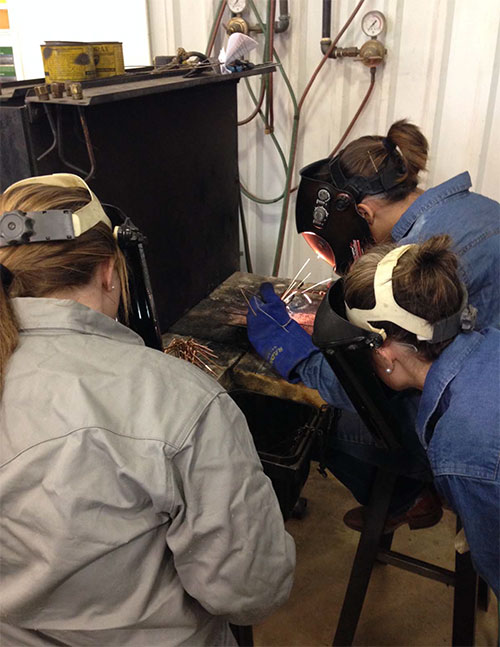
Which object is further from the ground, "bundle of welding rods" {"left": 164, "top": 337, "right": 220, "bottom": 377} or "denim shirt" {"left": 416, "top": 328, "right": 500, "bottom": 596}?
"denim shirt" {"left": 416, "top": 328, "right": 500, "bottom": 596}

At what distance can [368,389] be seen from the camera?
130cm

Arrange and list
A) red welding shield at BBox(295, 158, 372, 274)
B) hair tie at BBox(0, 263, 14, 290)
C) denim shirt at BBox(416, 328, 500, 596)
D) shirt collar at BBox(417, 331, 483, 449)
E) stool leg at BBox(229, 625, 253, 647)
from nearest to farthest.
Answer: hair tie at BBox(0, 263, 14, 290)
denim shirt at BBox(416, 328, 500, 596)
shirt collar at BBox(417, 331, 483, 449)
stool leg at BBox(229, 625, 253, 647)
red welding shield at BBox(295, 158, 372, 274)

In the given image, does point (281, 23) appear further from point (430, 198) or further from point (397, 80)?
point (430, 198)

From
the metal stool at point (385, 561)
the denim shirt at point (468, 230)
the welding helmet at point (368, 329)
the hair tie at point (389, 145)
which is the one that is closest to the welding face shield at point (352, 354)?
the welding helmet at point (368, 329)

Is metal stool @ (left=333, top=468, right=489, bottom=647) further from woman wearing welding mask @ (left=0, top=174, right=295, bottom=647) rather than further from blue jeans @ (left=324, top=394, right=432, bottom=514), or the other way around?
woman wearing welding mask @ (left=0, top=174, right=295, bottom=647)

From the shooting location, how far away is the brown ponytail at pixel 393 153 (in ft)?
5.59

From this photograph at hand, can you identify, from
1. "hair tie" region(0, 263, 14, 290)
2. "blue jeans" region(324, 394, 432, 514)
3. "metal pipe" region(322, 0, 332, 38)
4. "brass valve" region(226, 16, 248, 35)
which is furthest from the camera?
"brass valve" region(226, 16, 248, 35)

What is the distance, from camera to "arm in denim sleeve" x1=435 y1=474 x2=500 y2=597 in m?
1.05

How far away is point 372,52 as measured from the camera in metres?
2.26

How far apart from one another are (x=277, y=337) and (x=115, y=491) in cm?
96

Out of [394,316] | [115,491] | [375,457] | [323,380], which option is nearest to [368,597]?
[375,457]

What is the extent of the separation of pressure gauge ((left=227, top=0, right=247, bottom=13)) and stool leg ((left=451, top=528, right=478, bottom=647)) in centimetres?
233

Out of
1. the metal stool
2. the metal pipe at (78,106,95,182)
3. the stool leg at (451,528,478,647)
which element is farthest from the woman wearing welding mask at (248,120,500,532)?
the metal pipe at (78,106,95,182)

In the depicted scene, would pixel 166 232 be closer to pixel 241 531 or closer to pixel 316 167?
pixel 316 167
